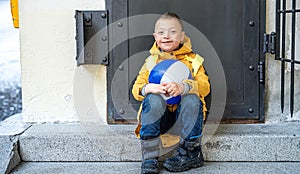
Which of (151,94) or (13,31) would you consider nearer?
(151,94)

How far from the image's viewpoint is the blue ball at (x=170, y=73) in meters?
2.46

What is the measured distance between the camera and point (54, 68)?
9.51 ft

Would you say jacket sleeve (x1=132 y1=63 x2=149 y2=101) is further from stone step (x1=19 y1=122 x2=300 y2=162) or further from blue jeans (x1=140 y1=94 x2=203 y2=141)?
stone step (x1=19 y1=122 x2=300 y2=162)

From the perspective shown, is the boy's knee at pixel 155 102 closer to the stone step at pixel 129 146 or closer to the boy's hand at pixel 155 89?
the boy's hand at pixel 155 89

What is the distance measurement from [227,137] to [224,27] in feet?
2.28

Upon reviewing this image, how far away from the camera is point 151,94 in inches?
97.1

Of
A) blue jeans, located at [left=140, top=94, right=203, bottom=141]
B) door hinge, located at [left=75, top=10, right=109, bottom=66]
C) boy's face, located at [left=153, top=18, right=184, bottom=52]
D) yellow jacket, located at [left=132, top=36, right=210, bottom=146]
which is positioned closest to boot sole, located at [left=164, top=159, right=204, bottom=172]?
blue jeans, located at [left=140, top=94, right=203, bottom=141]

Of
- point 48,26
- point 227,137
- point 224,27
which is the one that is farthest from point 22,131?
point 224,27

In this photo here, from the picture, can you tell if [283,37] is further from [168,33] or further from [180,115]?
[180,115]

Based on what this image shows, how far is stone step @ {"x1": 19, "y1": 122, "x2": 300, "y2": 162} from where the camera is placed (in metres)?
2.60

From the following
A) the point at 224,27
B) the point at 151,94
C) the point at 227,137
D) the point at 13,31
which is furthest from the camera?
the point at 13,31

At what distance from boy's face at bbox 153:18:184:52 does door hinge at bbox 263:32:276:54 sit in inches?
22.7

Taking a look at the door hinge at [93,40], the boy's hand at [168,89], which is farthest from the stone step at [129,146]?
the door hinge at [93,40]

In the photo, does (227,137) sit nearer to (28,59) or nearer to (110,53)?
(110,53)
